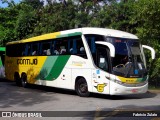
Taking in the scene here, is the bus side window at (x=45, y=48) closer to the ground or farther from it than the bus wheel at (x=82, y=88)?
farther from it

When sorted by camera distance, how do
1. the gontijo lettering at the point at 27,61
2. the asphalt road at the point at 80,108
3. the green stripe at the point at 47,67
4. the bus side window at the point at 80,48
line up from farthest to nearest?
the gontijo lettering at the point at 27,61, the green stripe at the point at 47,67, the bus side window at the point at 80,48, the asphalt road at the point at 80,108

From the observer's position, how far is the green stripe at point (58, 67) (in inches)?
737

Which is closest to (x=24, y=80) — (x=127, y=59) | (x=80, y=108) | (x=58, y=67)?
(x=58, y=67)

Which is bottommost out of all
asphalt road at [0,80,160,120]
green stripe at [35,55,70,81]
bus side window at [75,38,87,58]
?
asphalt road at [0,80,160,120]

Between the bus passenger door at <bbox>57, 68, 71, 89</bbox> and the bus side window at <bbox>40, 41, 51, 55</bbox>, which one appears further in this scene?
the bus side window at <bbox>40, 41, 51, 55</bbox>

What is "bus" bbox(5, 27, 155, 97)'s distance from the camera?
1620 cm

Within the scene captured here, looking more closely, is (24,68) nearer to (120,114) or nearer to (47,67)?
(47,67)

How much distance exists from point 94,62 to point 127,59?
1455 mm

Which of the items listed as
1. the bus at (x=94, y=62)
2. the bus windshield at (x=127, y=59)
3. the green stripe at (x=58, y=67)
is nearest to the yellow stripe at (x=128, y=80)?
the bus at (x=94, y=62)

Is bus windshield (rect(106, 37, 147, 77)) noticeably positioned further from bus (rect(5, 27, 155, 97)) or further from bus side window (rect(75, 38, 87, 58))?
bus side window (rect(75, 38, 87, 58))

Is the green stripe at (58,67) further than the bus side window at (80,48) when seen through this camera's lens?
Yes

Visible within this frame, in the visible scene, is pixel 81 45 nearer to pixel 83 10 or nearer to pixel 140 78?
pixel 140 78

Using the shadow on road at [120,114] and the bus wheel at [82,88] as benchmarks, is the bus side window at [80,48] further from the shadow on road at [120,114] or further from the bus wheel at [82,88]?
the shadow on road at [120,114]

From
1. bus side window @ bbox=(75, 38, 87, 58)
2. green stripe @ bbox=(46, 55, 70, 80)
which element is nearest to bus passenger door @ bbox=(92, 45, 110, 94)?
bus side window @ bbox=(75, 38, 87, 58)
